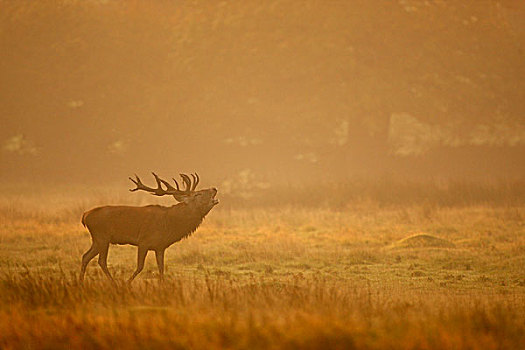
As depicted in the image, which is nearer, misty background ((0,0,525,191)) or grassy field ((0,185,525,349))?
grassy field ((0,185,525,349))

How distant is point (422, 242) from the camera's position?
21.5m

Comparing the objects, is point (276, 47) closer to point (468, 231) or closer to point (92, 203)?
point (92, 203)

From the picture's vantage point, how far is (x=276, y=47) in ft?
167

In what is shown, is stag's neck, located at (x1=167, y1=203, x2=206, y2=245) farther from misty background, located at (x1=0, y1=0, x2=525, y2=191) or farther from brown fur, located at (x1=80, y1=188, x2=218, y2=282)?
misty background, located at (x1=0, y1=0, x2=525, y2=191)

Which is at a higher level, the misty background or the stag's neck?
the misty background

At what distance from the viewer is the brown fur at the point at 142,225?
13594mm

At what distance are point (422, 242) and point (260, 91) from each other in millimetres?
29038

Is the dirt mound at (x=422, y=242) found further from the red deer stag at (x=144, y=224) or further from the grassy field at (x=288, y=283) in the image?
the red deer stag at (x=144, y=224)

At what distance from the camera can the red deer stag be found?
1359 cm

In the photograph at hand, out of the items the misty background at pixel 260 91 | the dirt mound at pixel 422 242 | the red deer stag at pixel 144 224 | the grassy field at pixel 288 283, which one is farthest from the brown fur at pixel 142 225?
the misty background at pixel 260 91

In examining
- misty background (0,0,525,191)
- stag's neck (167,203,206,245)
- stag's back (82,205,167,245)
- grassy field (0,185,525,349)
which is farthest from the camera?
misty background (0,0,525,191)

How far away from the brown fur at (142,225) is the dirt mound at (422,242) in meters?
8.67

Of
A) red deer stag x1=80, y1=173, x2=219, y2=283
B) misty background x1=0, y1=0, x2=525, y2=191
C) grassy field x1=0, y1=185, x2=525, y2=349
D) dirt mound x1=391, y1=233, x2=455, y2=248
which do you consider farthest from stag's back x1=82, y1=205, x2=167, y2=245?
misty background x1=0, y1=0, x2=525, y2=191

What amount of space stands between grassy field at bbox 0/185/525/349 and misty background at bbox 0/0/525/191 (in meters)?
12.5
